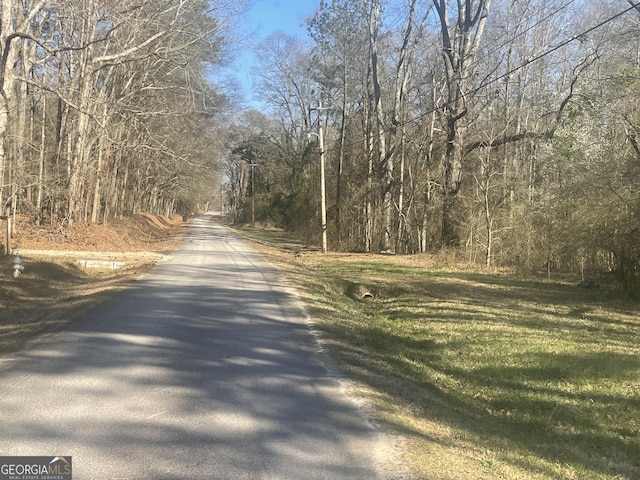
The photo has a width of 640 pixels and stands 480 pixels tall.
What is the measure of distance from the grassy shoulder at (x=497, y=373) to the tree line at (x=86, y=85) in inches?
413

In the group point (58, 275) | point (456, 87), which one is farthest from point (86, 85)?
point (456, 87)

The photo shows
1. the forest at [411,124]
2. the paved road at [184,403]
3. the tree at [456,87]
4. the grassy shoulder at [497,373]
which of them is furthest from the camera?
the tree at [456,87]

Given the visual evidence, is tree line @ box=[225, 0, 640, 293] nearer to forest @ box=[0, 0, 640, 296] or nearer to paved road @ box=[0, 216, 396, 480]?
forest @ box=[0, 0, 640, 296]

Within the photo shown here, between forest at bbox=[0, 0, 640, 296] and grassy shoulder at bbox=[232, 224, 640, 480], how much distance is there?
13.5 ft

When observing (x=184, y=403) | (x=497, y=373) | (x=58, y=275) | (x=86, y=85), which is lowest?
(x=497, y=373)

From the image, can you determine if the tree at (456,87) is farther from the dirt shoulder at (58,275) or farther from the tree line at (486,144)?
the dirt shoulder at (58,275)

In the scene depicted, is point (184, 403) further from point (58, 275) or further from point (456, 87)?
point (456, 87)

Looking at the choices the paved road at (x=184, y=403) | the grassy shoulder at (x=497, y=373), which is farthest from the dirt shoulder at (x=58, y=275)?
the grassy shoulder at (x=497, y=373)

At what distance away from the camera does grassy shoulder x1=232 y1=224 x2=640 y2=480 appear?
4934mm

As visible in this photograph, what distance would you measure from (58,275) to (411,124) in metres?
21.9

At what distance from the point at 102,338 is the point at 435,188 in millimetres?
21401

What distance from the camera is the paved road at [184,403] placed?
4035mm

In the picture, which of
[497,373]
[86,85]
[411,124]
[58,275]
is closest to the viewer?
[497,373]

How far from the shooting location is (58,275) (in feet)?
51.3
